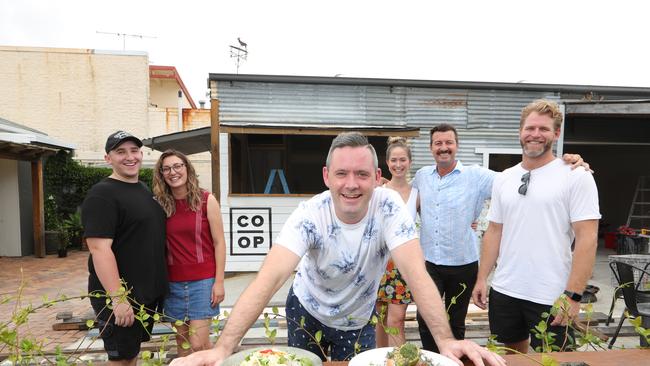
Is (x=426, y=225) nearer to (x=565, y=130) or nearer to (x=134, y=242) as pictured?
(x=134, y=242)

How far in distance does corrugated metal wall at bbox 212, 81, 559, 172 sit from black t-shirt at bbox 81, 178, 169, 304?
4728mm

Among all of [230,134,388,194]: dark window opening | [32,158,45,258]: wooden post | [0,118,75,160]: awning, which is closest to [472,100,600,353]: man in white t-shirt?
[230,134,388,194]: dark window opening

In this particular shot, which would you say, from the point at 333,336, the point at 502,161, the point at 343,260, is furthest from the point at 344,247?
the point at 502,161

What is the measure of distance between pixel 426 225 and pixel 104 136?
1833cm

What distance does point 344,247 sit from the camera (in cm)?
179

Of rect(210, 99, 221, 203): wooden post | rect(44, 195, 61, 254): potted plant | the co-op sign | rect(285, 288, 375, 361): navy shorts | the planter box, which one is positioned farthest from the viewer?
rect(44, 195, 61, 254): potted plant

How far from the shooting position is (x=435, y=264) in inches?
116

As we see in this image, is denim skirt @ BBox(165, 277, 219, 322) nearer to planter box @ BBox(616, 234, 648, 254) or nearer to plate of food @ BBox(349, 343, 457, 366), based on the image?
plate of food @ BBox(349, 343, 457, 366)

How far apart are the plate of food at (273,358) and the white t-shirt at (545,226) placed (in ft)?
5.44

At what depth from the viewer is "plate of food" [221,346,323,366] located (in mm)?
1049

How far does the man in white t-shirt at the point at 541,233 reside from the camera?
6.88 feet

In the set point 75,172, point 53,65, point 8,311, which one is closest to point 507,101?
point 8,311

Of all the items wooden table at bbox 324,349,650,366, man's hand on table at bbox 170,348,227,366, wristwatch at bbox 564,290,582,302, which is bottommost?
wristwatch at bbox 564,290,582,302

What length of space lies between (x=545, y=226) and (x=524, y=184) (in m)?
0.26
